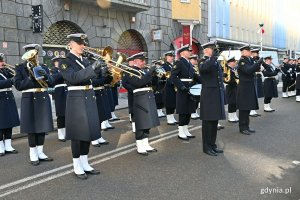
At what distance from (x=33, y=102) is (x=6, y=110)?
1056 millimetres

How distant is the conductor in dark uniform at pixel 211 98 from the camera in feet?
20.5

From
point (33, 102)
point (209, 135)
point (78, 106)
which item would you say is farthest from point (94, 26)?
point (78, 106)

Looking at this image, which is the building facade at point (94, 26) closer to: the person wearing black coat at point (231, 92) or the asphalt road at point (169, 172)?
the asphalt road at point (169, 172)

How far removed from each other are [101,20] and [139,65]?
1077 cm

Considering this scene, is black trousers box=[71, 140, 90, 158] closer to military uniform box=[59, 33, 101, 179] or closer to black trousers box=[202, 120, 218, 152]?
military uniform box=[59, 33, 101, 179]

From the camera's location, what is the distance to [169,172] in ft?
17.3

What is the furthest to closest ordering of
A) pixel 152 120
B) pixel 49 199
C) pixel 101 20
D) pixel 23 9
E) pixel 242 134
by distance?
pixel 101 20 < pixel 23 9 < pixel 242 134 < pixel 152 120 < pixel 49 199

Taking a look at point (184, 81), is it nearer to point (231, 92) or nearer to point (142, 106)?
point (142, 106)

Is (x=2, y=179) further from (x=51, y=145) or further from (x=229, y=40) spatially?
(x=229, y=40)

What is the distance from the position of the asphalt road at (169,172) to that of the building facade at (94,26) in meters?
6.32

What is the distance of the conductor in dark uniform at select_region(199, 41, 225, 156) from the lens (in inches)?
246

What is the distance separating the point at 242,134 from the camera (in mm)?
7945

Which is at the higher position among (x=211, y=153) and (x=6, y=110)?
(x=6, y=110)

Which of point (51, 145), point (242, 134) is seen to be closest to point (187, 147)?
point (242, 134)
